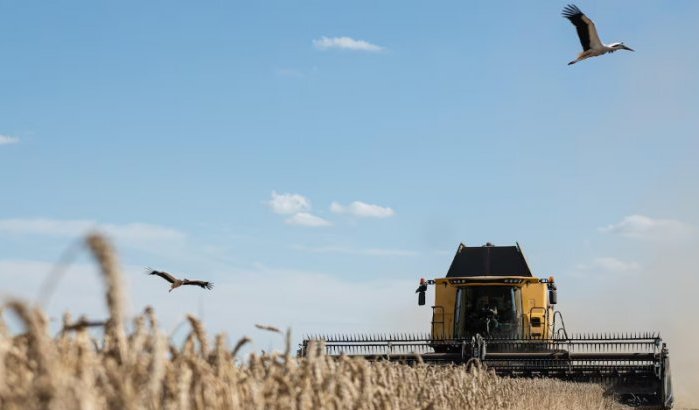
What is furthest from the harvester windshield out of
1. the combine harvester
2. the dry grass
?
the dry grass

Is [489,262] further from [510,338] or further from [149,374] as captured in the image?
[149,374]

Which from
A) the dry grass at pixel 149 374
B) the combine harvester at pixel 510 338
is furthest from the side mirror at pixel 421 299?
the dry grass at pixel 149 374

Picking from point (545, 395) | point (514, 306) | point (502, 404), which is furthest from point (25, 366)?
point (514, 306)

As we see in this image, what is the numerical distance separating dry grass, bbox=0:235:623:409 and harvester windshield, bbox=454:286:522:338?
15514 mm

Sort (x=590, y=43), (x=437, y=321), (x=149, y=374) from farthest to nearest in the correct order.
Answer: (x=437, y=321) → (x=590, y=43) → (x=149, y=374)

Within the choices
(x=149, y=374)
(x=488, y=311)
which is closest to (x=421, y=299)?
(x=488, y=311)

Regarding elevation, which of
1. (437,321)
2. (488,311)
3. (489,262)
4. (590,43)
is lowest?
(437,321)

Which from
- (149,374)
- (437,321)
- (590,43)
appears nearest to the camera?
(149,374)

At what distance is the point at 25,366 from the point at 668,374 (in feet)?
56.9

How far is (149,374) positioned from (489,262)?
21.8m

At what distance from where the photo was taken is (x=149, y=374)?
358 centimetres

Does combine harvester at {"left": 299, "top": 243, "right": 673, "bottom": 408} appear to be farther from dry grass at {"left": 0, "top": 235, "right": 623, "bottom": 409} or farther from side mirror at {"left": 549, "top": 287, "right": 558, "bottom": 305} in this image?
dry grass at {"left": 0, "top": 235, "right": 623, "bottom": 409}

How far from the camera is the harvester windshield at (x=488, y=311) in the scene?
23.6 metres

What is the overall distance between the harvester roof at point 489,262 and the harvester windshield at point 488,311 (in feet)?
2.52
